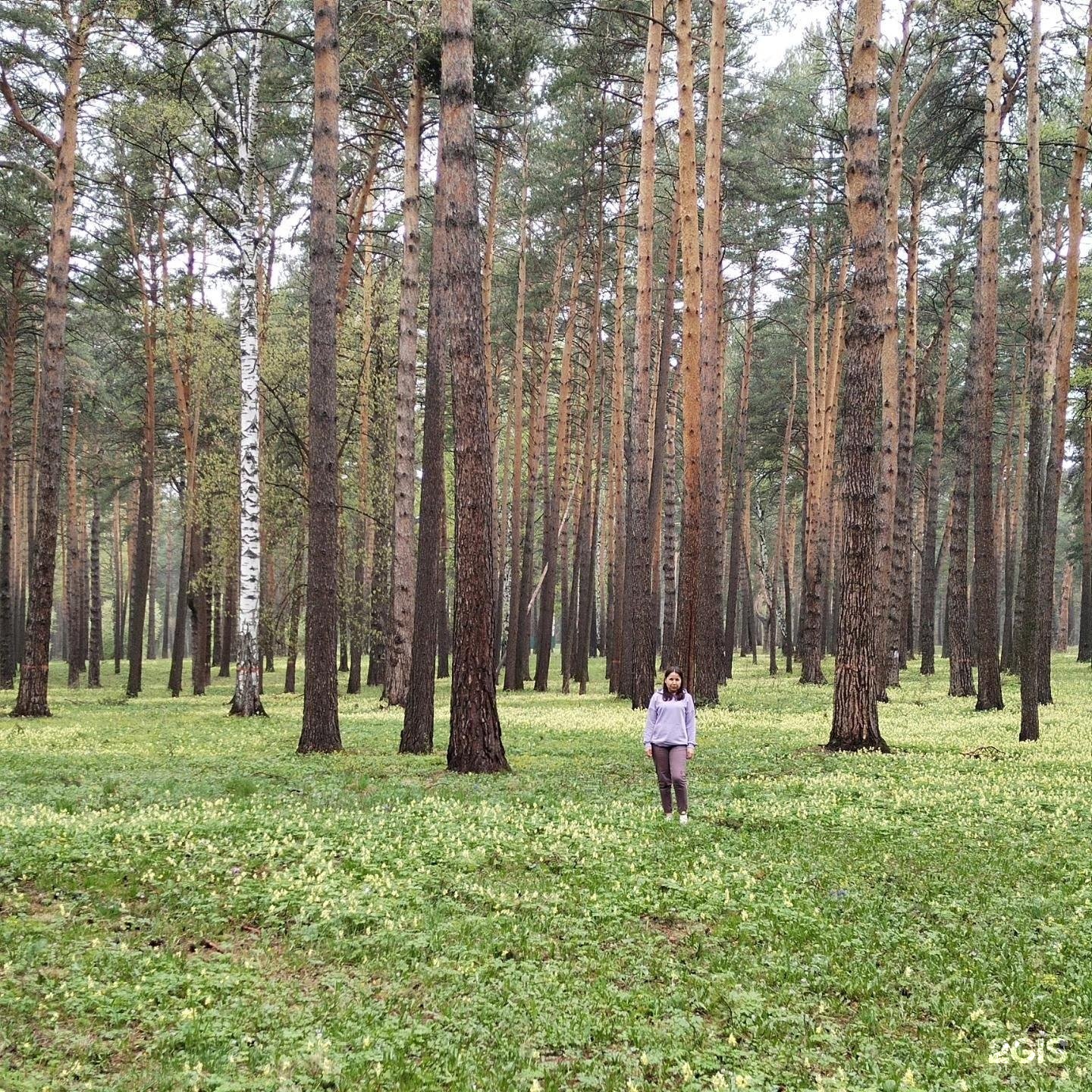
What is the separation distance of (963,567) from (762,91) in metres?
15.4

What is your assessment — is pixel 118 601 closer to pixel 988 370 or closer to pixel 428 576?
pixel 428 576

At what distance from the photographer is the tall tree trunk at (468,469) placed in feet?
40.3

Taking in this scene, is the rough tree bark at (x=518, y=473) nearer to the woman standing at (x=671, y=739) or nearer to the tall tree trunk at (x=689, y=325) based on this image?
the tall tree trunk at (x=689, y=325)

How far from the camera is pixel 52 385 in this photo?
66.7ft

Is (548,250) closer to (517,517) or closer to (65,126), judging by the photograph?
(517,517)

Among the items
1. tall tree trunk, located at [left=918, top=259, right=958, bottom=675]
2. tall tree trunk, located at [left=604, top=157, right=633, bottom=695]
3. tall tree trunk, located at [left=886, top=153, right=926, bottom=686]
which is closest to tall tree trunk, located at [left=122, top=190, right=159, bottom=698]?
tall tree trunk, located at [left=604, top=157, right=633, bottom=695]

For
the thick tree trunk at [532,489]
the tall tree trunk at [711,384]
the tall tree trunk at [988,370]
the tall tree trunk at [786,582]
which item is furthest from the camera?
the tall tree trunk at [786,582]

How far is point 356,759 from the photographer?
14.0 meters

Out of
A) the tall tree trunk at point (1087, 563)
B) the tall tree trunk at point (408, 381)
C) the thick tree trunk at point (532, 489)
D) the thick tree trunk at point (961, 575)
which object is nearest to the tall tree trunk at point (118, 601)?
the thick tree trunk at point (532, 489)

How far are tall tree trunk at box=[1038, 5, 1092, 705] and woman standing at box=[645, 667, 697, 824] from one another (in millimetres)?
10103

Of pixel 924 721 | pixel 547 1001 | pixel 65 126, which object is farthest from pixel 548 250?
pixel 547 1001

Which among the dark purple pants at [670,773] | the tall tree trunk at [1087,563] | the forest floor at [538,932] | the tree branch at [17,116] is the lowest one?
the forest floor at [538,932]

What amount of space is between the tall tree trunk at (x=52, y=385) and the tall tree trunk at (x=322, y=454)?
8617mm

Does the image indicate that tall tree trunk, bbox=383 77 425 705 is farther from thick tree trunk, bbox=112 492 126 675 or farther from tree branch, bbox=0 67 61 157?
thick tree trunk, bbox=112 492 126 675
